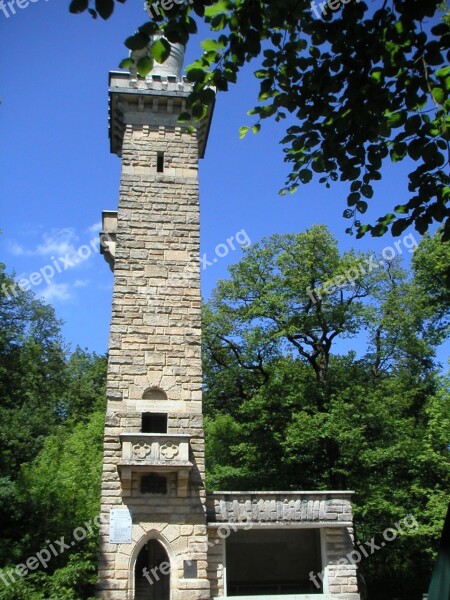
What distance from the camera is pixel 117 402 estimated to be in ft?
38.7

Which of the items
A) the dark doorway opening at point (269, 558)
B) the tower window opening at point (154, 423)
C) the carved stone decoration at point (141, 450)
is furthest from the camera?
the dark doorway opening at point (269, 558)

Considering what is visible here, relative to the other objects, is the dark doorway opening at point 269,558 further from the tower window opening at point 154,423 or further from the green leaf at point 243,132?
the green leaf at point 243,132

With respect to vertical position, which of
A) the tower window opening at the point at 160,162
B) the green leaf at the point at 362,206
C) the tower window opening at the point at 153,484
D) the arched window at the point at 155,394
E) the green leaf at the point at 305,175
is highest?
the tower window opening at the point at 160,162

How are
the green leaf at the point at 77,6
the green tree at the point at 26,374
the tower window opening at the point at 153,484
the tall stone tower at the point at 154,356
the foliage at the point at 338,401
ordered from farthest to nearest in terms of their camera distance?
the green tree at the point at 26,374 < the foliage at the point at 338,401 < the tower window opening at the point at 153,484 < the tall stone tower at the point at 154,356 < the green leaf at the point at 77,6

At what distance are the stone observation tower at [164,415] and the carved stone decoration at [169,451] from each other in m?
Answer: 0.02

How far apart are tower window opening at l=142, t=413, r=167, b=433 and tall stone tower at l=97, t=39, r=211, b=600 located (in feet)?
0.07

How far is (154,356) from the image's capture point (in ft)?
40.3

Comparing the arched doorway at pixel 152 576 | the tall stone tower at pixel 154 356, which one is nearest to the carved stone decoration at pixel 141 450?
the tall stone tower at pixel 154 356

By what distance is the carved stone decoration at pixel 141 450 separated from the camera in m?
11.1

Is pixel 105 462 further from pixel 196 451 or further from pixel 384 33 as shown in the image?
pixel 384 33

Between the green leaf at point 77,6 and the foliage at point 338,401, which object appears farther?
the foliage at point 338,401

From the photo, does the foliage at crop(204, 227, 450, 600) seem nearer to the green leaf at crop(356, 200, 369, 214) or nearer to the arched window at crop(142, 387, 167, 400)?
the arched window at crop(142, 387, 167, 400)

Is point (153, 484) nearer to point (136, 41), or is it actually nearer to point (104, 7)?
point (136, 41)

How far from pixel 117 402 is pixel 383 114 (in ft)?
26.8
